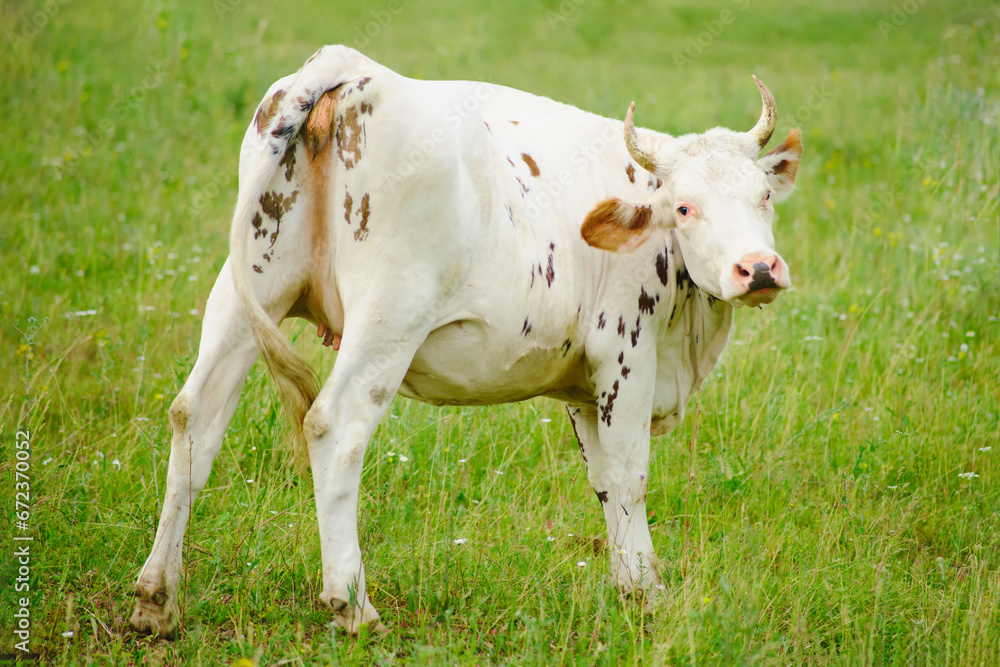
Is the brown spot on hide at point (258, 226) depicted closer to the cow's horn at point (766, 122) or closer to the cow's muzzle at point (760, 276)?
the cow's muzzle at point (760, 276)

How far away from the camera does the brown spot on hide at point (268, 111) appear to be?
128 inches

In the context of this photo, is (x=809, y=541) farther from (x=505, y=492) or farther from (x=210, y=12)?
(x=210, y=12)

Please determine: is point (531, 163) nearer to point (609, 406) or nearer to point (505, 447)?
point (609, 406)

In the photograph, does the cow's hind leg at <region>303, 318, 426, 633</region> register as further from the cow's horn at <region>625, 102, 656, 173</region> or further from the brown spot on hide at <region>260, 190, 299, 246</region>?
the cow's horn at <region>625, 102, 656, 173</region>

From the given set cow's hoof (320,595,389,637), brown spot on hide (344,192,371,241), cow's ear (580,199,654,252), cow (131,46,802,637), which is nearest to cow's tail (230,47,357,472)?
cow (131,46,802,637)

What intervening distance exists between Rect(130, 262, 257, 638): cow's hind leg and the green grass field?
147 mm

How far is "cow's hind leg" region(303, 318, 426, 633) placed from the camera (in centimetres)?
314

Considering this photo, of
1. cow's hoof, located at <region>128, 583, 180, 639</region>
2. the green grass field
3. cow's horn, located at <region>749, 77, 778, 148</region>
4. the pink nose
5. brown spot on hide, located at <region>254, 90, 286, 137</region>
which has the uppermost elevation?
cow's horn, located at <region>749, 77, 778, 148</region>

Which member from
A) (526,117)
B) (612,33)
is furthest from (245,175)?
(612,33)

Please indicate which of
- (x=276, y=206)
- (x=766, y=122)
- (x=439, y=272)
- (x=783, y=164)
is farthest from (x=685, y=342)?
(x=276, y=206)

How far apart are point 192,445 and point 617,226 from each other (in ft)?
6.08

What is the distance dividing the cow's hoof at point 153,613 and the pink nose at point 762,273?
7.90 ft

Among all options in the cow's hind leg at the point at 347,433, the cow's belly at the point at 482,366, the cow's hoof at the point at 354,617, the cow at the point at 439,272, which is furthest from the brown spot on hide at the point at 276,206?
the cow's hoof at the point at 354,617

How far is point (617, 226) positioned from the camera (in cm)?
370
